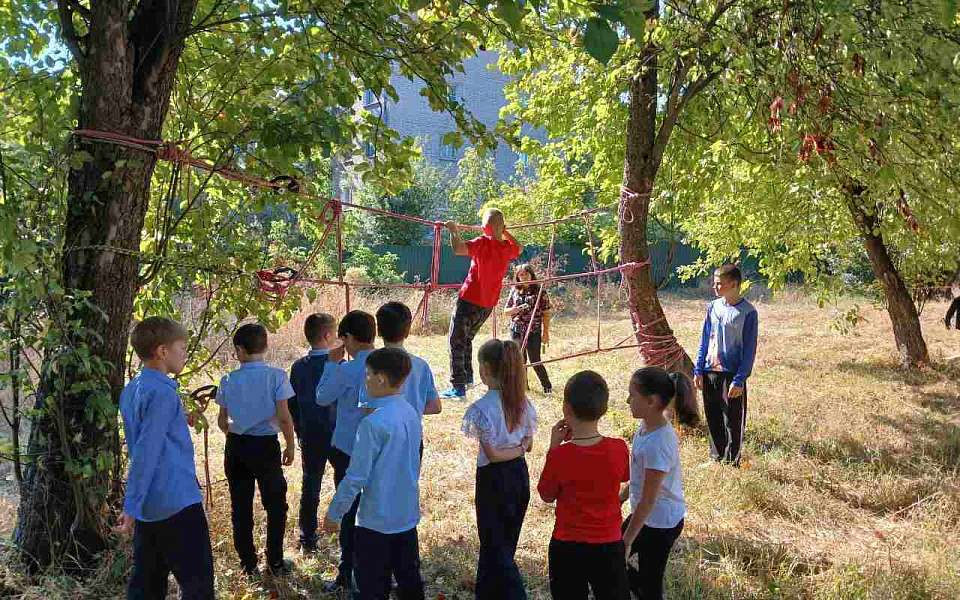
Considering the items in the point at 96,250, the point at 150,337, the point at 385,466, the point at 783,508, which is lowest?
the point at 783,508

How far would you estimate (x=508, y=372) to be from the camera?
3.12 m

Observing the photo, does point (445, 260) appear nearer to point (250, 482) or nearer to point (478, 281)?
point (478, 281)

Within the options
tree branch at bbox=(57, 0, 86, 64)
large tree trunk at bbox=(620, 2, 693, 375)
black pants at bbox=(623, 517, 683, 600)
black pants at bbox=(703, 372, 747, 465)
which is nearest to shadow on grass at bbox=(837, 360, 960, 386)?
large tree trunk at bbox=(620, 2, 693, 375)

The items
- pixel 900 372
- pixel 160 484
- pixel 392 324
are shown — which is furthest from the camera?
pixel 900 372

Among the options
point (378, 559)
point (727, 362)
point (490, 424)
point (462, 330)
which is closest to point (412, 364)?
point (490, 424)

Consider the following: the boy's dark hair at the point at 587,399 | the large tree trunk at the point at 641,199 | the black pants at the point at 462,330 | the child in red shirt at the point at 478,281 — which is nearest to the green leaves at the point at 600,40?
the boy's dark hair at the point at 587,399

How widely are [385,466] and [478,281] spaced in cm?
292

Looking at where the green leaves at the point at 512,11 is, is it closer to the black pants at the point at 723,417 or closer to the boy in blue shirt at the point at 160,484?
the boy in blue shirt at the point at 160,484

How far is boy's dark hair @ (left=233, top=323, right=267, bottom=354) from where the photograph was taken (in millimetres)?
3537

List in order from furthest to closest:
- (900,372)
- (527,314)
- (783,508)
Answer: (900,372)
(527,314)
(783,508)

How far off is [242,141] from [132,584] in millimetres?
2262

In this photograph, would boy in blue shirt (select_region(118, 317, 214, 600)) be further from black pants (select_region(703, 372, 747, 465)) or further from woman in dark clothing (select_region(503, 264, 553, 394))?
woman in dark clothing (select_region(503, 264, 553, 394))

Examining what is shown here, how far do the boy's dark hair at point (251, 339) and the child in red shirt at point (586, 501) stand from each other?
1.47m

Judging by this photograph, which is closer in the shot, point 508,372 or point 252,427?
point 508,372
